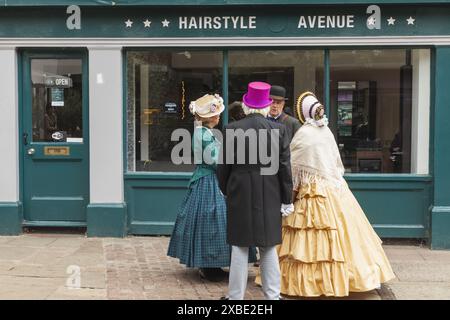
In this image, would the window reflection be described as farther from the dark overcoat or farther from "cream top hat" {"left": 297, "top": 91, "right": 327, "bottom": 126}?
the dark overcoat

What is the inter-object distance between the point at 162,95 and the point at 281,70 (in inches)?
64.1

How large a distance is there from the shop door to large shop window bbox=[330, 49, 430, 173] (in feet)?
11.2

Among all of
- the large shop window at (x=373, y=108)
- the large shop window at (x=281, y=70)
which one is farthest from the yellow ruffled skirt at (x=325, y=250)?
the large shop window at (x=281, y=70)

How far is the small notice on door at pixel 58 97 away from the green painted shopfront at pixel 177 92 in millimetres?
20

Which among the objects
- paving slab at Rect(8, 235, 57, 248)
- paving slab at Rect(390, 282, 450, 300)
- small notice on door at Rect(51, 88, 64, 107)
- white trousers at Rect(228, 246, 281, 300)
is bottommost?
paving slab at Rect(390, 282, 450, 300)

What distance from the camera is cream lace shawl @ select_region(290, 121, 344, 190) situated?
5723mm

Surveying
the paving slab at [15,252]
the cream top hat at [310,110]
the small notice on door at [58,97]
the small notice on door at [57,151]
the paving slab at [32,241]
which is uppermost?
the small notice on door at [58,97]

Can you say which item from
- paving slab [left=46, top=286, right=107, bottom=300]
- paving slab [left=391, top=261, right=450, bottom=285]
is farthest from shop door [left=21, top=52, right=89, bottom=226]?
paving slab [left=391, top=261, right=450, bottom=285]

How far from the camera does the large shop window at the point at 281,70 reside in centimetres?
806

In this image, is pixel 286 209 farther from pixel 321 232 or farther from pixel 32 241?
pixel 32 241

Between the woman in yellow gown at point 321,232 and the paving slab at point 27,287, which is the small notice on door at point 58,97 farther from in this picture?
the woman in yellow gown at point 321,232

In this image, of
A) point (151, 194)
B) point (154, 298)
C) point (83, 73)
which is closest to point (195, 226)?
point (154, 298)

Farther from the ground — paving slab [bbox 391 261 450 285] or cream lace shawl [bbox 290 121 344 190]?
cream lace shawl [bbox 290 121 344 190]

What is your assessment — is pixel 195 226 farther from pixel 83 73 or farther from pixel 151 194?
pixel 83 73
